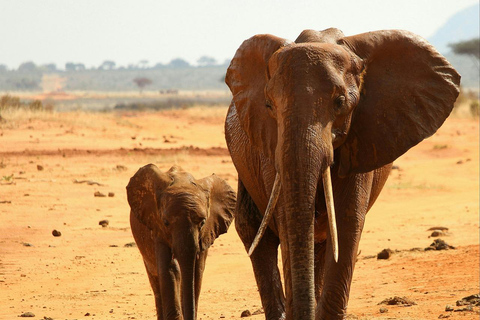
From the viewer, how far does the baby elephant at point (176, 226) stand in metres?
6.57

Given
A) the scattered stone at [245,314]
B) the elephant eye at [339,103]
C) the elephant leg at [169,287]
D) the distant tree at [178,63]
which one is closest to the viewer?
the elephant eye at [339,103]

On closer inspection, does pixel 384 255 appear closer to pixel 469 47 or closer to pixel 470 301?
pixel 470 301

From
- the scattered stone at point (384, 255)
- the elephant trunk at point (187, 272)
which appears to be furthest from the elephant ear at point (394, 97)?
the scattered stone at point (384, 255)

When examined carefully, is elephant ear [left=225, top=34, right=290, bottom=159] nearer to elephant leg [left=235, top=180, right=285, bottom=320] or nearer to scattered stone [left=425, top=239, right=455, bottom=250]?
elephant leg [left=235, top=180, right=285, bottom=320]

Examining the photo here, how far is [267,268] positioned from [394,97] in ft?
4.91

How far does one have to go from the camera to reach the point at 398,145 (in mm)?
5629

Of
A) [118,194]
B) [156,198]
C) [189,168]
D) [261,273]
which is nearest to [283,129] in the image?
[261,273]

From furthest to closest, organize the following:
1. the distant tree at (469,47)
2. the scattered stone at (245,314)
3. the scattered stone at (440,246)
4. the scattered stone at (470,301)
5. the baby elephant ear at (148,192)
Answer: the distant tree at (469,47) → the scattered stone at (440,246) → the scattered stone at (245,314) → the scattered stone at (470,301) → the baby elephant ear at (148,192)

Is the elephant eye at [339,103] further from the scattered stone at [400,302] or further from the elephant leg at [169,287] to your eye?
the scattered stone at [400,302]

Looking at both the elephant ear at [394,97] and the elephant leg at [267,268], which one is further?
the elephant leg at [267,268]

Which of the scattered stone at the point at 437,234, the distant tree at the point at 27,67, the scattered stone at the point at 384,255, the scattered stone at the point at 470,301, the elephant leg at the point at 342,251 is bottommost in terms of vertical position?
the scattered stone at the point at 437,234

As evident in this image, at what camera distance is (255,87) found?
5660mm

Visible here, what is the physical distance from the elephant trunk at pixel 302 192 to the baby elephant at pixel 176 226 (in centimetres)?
184

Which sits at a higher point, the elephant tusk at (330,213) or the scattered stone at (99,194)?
the elephant tusk at (330,213)
